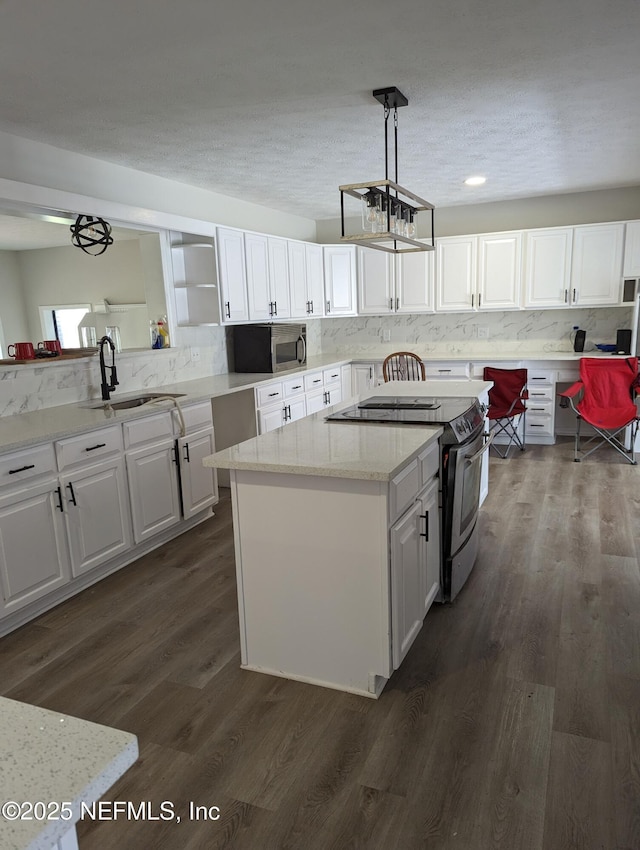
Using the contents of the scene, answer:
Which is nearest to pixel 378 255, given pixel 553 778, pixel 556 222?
pixel 556 222

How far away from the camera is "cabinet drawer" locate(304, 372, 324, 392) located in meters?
5.59

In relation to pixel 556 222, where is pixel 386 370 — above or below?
below

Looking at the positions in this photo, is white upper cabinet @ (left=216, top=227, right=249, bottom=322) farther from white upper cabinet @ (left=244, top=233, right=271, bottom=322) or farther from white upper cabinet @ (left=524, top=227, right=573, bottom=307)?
white upper cabinet @ (left=524, top=227, right=573, bottom=307)

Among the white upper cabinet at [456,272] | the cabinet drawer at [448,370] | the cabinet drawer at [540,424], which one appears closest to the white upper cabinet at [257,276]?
Result: the cabinet drawer at [448,370]

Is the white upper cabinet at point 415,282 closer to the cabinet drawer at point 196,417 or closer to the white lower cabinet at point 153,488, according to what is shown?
the cabinet drawer at point 196,417

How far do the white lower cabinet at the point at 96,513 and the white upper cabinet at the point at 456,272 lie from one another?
416 cm

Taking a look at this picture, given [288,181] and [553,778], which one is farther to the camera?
[288,181]

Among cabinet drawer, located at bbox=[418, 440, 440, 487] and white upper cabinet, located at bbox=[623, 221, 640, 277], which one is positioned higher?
white upper cabinet, located at bbox=[623, 221, 640, 277]

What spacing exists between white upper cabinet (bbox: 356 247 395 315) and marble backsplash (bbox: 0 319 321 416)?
1880 mm

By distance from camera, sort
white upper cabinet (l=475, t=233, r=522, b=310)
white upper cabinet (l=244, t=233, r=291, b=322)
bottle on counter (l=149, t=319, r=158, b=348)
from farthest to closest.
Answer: white upper cabinet (l=475, t=233, r=522, b=310), white upper cabinet (l=244, t=233, r=291, b=322), bottle on counter (l=149, t=319, r=158, b=348)

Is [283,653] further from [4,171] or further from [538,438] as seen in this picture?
[538,438]

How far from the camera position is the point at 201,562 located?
3523 mm

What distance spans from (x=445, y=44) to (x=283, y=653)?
2512 mm

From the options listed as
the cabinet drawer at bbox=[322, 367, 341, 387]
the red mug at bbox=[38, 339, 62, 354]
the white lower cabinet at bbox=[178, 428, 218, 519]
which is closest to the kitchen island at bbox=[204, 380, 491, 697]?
the white lower cabinet at bbox=[178, 428, 218, 519]
